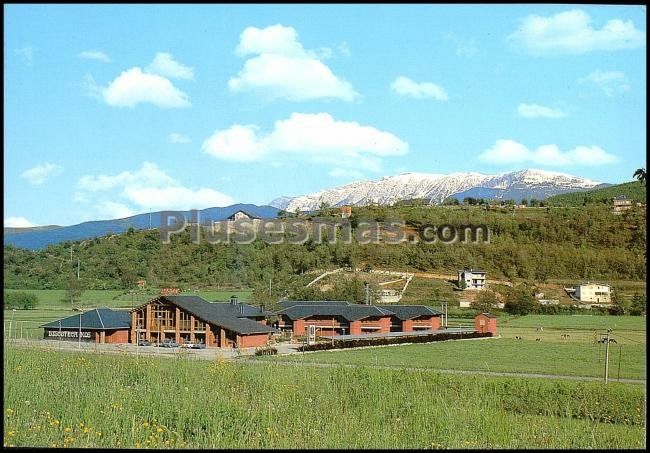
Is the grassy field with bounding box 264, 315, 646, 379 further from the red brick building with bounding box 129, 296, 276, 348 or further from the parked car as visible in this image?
the parked car

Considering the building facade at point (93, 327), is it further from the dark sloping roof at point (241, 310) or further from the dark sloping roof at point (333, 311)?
the dark sloping roof at point (333, 311)

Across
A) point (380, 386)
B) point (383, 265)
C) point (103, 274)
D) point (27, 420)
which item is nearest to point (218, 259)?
point (103, 274)

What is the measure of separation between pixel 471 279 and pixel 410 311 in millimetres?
5321

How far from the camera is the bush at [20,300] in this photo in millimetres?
15469

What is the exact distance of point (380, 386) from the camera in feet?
24.9

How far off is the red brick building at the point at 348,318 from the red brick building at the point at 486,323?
142 centimetres

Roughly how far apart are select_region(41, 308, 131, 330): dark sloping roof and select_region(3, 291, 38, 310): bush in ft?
4.52

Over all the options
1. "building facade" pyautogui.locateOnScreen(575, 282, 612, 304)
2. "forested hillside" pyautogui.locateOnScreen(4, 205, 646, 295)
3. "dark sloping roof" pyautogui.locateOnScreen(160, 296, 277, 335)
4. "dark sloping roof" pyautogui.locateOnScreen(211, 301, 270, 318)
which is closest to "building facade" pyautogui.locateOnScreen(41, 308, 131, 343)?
"dark sloping roof" pyautogui.locateOnScreen(160, 296, 277, 335)

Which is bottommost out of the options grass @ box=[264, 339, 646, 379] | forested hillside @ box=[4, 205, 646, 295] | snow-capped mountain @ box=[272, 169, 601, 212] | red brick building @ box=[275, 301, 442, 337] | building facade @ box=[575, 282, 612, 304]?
grass @ box=[264, 339, 646, 379]

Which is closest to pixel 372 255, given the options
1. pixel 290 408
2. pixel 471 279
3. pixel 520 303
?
pixel 471 279

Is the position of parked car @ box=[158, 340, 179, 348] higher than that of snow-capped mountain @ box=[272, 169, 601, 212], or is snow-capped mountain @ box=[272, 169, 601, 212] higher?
snow-capped mountain @ box=[272, 169, 601, 212]

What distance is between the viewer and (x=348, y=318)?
19.4 meters

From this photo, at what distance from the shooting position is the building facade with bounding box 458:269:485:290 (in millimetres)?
25172

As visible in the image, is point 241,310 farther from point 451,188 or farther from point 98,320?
point 451,188
